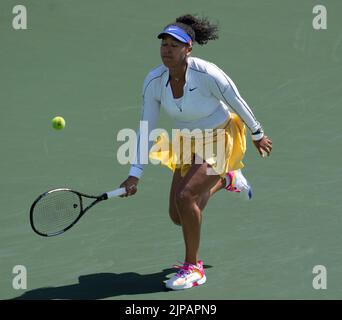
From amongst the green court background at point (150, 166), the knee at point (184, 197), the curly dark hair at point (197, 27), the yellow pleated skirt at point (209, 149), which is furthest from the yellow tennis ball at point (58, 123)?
the knee at point (184, 197)

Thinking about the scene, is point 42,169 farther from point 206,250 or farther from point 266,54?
point 266,54

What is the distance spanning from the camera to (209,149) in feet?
23.3

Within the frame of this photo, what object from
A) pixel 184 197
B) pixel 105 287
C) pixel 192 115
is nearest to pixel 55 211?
pixel 105 287

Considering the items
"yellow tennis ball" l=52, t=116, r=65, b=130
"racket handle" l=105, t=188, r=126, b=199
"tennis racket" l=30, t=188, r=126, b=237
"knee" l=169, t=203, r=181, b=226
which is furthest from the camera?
"yellow tennis ball" l=52, t=116, r=65, b=130

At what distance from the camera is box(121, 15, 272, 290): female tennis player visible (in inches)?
273

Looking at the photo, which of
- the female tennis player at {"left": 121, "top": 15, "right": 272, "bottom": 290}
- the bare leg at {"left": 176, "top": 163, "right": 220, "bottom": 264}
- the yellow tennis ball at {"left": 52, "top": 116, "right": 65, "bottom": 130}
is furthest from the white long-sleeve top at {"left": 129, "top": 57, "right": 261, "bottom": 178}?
the yellow tennis ball at {"left": 52, "top": 116, "right": 65, "bottom": 130}

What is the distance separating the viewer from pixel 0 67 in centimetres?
1067

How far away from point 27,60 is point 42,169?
2306mm

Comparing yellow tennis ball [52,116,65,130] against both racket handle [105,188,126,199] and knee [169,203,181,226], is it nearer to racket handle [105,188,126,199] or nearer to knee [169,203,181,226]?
knee [169,203,181,226]

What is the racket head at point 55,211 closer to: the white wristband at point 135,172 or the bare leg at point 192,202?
the white wristband at point 135,172

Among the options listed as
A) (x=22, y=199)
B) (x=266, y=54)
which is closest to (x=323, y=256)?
(x=22, y=199)

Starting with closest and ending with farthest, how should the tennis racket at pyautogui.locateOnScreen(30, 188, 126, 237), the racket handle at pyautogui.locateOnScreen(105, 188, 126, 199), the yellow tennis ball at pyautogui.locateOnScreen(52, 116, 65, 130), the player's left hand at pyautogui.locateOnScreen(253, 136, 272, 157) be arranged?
the tennis racket at pyautogui.locateOnScreen(30, 188, 126, 237) → the racket handle at pyautogui.locateOnScreen(105, 188, 126, 199) → the player's left hand at pyautogui.locateOnScreen(253, 136, 272, 157) → the yellow tennis ball at pyautogui.locateOnScreen(52, 116, 65, 130)

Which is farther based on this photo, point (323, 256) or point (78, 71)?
point (78, 71)

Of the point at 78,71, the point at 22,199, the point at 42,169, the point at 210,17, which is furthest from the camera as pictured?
the point at 210,17
